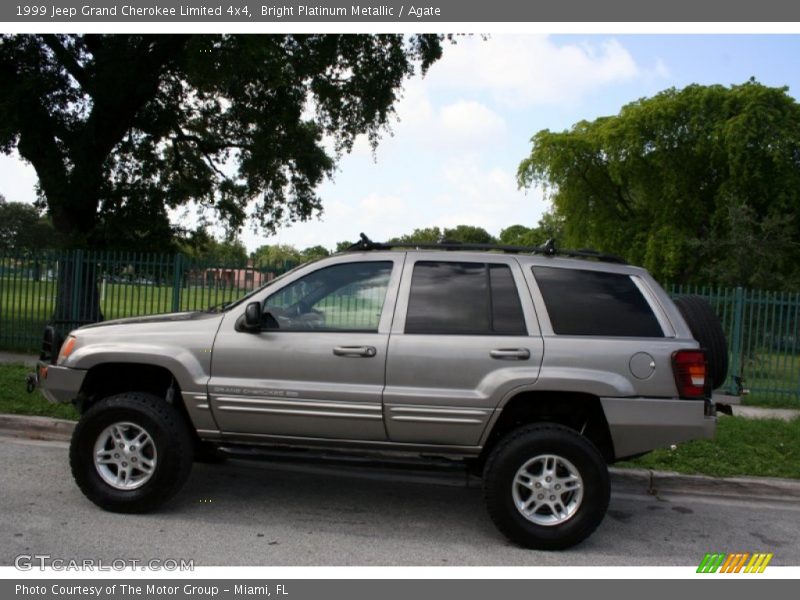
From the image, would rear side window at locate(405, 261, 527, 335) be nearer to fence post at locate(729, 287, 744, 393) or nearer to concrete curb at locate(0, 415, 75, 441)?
concrete curb at locate(0, 415, 75, 441)

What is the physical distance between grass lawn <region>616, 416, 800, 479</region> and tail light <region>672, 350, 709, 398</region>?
79.7 inches

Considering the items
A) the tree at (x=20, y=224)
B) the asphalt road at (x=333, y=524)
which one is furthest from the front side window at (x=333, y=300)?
the tree at (x=20, y=224)

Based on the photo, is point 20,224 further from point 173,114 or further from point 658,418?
A: point 658,418

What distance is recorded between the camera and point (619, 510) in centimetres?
604

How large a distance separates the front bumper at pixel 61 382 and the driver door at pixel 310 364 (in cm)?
103

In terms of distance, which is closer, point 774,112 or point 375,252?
point 375,252

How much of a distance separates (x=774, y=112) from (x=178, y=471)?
36718 millimetres

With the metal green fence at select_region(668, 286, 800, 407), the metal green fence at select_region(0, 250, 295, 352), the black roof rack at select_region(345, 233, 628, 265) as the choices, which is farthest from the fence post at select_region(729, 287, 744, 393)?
the metal green fence at select_region(0, 250, 295, 352)

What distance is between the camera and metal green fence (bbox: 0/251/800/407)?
12148mm

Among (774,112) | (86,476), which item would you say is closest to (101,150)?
(86,476)

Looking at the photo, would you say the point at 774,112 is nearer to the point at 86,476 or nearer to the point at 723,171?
the point at 723,171

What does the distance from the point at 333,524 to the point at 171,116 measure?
14.7 meters

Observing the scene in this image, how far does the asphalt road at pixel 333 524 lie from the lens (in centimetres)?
473

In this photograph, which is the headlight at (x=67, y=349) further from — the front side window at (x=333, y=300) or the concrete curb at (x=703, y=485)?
the concrete curb at (x=703, y=485)
